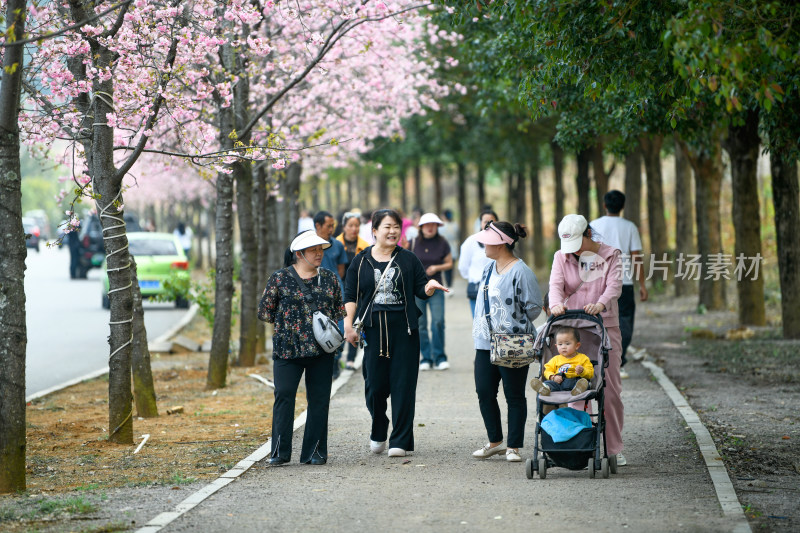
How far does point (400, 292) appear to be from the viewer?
8.91 metres

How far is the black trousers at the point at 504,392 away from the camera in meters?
8.48

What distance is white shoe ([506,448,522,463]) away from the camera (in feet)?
27.9

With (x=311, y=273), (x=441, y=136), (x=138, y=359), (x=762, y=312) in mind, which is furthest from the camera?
(x=441, y=136)

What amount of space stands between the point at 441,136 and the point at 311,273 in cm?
2755

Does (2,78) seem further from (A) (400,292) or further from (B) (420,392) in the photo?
(B) (420,392)

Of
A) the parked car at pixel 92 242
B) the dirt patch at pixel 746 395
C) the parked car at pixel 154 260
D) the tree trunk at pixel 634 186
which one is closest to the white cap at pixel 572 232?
the dirt patch at pixel 746 395

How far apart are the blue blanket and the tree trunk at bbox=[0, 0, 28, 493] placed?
3.66 m

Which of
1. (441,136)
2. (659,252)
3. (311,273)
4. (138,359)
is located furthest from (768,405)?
(441,136)

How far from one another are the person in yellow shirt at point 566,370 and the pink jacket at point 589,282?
313 mm

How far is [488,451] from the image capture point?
8.66 metres

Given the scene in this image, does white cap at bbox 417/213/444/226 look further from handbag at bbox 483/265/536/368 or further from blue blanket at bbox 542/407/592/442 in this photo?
blue blanket at bbox 542/407/592/442

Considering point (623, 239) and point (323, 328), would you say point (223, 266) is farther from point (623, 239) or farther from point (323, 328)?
point (323, 328)

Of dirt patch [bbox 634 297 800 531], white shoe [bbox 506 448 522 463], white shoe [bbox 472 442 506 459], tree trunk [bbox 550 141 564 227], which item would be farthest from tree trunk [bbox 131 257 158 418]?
tree trunk [bbox 550 141 564 227]

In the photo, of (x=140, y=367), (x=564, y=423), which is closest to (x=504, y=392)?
(x=564, y=423)
